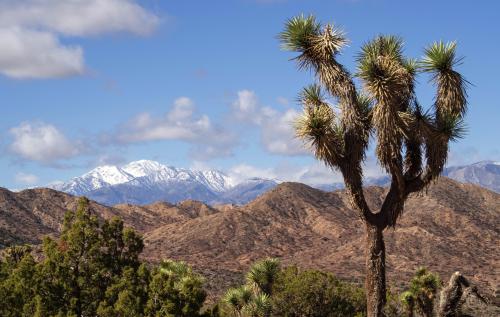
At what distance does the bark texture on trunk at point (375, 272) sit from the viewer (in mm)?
15133

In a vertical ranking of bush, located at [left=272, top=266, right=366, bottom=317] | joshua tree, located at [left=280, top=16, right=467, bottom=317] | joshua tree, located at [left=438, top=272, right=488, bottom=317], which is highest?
joshua tree, located at [left=280, top=16, right=467, bottom=317]

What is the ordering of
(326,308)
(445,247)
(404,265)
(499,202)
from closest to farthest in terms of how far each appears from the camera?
(326,308), (404,265), (445,247), (499,202)

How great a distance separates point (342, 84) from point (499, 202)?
12075cm

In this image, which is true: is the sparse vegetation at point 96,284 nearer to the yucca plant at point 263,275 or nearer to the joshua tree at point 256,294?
Answer: the joshua tree at point 256,294

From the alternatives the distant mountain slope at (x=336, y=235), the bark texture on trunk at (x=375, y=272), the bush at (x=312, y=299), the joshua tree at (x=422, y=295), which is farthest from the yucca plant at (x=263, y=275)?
the distant mountain slope at (x=336, y=235)

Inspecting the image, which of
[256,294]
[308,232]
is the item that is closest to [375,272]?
[256,294]

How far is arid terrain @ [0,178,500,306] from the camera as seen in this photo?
298 feet

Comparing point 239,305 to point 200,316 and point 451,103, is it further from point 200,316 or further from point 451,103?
point 451,103

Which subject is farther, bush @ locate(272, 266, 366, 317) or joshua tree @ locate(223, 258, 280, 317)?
bush @ locate(272, 266, 366, 317)

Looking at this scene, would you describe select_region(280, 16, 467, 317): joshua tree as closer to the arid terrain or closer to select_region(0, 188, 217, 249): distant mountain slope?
the arid terrain

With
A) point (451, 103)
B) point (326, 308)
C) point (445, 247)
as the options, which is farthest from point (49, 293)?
point (445, 247)

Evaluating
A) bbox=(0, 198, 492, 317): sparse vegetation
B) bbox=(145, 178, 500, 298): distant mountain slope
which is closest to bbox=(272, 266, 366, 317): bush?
bbox=(0, 198, 492, 317): sparse vegetation

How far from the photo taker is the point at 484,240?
106625mm

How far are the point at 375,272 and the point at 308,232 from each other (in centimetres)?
10246
